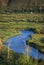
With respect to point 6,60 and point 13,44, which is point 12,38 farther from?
point 6,60

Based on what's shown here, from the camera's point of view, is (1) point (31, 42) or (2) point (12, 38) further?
(2) point (12, 38)

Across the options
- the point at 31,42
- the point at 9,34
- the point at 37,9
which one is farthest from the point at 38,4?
the point at 31,42

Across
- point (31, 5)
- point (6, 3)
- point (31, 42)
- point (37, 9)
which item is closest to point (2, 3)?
point (6, 3)

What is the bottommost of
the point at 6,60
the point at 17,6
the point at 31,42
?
the point at 17,6

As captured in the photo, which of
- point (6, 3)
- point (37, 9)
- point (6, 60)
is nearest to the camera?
point (6, 60)

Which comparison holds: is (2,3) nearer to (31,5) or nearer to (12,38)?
(31,5)

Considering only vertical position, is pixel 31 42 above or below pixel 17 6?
above

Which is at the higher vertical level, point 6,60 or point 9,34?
point 6,60

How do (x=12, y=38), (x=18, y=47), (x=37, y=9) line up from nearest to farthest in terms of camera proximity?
(x=18, y=47) < (x=12, y=38) < (x=37, y=9)

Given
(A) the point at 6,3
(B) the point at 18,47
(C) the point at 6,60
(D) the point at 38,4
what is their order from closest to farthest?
1. (C) the point at 6,60
2. (B) the point at 18,47
3. (D) the point at 38,4
4. (A) the point at 6,3
